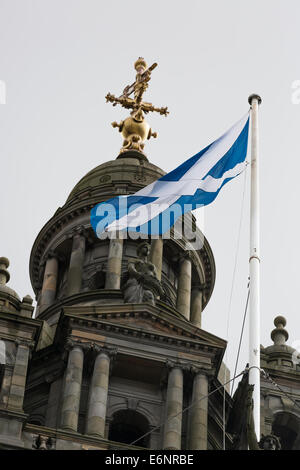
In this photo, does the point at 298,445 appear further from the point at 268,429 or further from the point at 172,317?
the point at 172,317

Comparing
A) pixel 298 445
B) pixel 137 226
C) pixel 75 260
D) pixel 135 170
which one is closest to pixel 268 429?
pixel 298 445

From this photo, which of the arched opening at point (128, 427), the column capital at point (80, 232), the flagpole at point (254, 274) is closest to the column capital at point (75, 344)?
the arched opening at point (128, 427)

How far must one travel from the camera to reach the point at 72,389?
53.9m

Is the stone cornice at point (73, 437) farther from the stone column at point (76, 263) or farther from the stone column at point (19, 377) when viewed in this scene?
the stone column at point (76, 263)

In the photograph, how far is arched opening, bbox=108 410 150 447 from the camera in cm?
5531

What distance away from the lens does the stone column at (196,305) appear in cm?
6762

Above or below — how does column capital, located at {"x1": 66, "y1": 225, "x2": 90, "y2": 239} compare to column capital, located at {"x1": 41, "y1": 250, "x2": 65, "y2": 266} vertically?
above

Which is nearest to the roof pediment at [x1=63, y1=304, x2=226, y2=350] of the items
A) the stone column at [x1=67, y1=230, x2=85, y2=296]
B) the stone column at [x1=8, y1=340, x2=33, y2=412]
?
the stone column at [x1=8, y1=340, x2=33, y2=412]

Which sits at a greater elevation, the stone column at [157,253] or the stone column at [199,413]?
the stone column at [157,253]

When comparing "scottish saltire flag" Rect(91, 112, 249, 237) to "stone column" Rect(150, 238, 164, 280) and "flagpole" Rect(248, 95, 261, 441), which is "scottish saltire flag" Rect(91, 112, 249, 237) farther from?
"stone column" Rect(150, 238, 164, 280)

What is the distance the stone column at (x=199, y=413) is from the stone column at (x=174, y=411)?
51 cm

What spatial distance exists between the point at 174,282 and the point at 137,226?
15.7 meters

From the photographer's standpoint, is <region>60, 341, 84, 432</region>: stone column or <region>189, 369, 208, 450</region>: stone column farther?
<region>189, 369, 208, 450</region>: stone column

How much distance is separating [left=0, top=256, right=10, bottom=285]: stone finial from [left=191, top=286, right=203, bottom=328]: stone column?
982cm
